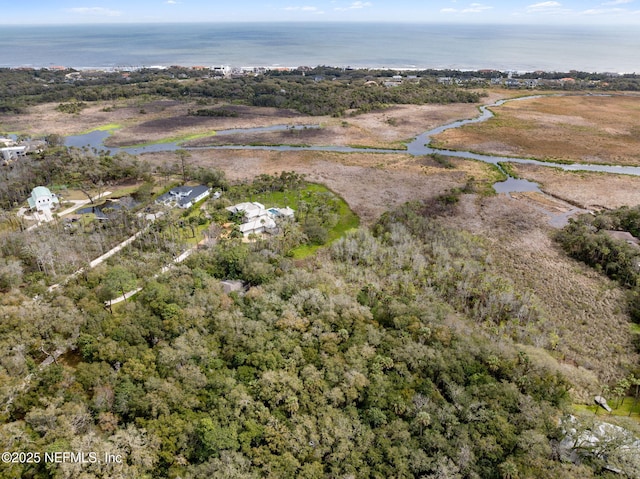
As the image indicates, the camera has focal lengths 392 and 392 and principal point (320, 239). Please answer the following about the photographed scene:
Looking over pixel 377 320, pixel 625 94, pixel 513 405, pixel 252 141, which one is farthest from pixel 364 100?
pixel 513 405

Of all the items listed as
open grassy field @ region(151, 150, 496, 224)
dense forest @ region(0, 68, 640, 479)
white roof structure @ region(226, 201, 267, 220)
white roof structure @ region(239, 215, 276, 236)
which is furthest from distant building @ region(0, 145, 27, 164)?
white roof structure @ region(239, 215, 276, 236)

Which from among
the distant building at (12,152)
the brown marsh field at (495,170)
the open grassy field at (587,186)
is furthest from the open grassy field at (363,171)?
the distant building at (12,152)

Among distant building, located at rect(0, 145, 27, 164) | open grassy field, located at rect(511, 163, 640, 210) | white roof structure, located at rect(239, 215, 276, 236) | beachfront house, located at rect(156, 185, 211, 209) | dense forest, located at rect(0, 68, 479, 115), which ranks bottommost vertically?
white roof structure, located at rect(239, 215, 276, 236)

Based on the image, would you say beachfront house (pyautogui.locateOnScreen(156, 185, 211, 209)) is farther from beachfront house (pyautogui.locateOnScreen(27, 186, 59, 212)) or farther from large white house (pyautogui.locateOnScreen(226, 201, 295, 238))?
beachfront house (pyautogui.locateOnScreen(27, 186, 59, 212))

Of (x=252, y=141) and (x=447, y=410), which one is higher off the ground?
(x=252, y=141)

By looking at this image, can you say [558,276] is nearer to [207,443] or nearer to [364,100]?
[207,443]
